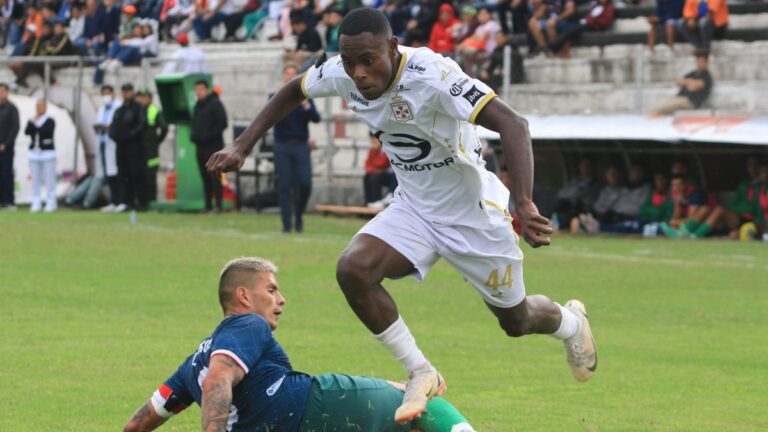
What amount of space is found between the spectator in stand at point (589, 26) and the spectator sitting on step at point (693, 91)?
13.0 feet

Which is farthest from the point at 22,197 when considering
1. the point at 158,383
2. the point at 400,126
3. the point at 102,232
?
the point at 400,126

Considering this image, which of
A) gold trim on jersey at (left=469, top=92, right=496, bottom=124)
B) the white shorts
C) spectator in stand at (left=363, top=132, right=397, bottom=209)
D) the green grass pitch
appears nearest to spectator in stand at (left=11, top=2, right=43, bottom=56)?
spectator in stand at (left=363, top=132, right=397, bottom=209)

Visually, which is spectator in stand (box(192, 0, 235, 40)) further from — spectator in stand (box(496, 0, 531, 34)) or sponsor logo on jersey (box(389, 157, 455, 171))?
sponsor logo on jersey (box(389, 157, 455, 171))

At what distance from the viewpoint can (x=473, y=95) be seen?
7.45 metres

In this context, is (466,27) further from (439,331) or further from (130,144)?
(439,331)

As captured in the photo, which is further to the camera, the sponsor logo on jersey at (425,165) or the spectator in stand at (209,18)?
the spectator in stand at (209,18)

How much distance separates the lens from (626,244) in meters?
21.3

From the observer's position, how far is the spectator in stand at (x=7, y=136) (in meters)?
29.1

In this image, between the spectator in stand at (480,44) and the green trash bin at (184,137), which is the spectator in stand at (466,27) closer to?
the spectator in stand at (480,44)

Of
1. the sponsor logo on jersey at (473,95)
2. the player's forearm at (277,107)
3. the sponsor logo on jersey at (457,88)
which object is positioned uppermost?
the sponsor logo on jersey at (457,88)

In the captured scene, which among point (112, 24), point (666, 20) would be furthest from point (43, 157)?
point (666, 20)

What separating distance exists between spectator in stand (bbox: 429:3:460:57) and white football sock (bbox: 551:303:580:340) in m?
19.3

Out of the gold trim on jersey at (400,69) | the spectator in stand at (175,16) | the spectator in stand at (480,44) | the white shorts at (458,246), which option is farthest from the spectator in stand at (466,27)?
the gold trim on jersey at (400,69)

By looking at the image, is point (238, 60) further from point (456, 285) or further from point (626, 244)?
point (456, 285)
